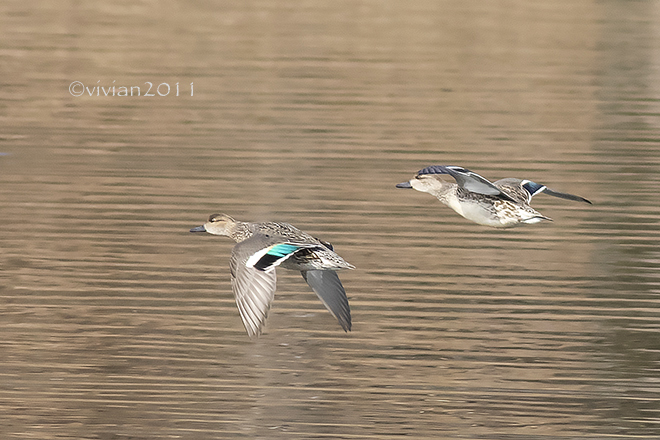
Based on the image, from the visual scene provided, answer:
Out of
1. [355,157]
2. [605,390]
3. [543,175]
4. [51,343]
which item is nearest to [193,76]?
[355,157]

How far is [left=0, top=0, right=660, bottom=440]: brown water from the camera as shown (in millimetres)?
9188

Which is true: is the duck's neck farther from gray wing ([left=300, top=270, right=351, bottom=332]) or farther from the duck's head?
gray wing ([left=300, top=270, right=351, bottom=332])

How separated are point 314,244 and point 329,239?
3.95 m

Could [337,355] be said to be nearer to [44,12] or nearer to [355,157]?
[355,157]

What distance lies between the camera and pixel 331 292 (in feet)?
30.2

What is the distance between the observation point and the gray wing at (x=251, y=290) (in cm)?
784

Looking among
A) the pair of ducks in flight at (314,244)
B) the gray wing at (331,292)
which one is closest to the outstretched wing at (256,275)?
the pair of ducks in flight at (314,244)

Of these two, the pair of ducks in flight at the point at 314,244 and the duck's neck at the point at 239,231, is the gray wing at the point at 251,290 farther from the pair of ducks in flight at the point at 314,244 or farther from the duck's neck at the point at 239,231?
the duck's neck at the point at 239,231

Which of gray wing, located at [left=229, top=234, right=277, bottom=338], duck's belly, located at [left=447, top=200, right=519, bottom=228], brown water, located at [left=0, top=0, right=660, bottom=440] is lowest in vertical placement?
brown water, located at [left=0, top=0, right=660, bottom=440]

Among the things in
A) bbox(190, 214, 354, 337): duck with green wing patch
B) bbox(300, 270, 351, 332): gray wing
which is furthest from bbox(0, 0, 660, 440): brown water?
bbox(190, 214, 354, 337): duck with green wing patch

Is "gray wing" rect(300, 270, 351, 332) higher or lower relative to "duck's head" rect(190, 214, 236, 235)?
lower

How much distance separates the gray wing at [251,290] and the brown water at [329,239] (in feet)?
3.69

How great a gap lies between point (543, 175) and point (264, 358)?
654 centimetres

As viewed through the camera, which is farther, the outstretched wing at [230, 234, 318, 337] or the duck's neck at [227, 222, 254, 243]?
the duck's neck at [227, 222, 254, 243]
